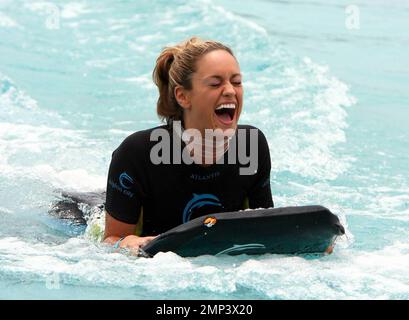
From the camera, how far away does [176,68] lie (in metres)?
3.85

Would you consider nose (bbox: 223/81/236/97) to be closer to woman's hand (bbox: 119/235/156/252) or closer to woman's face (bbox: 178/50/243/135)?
woman's face (bbox: 178/50/243/135)

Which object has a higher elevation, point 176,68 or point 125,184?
point 176,68

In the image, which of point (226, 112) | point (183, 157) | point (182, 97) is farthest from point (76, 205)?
point (226, 112)

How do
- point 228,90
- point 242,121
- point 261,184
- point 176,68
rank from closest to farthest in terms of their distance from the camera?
point 228,90
point 176,68
point 261,184
point 242,121

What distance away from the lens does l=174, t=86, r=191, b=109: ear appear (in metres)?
3.83

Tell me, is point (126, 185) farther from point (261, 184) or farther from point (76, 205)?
point (76, 205)

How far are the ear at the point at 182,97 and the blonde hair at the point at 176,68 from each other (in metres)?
0.02

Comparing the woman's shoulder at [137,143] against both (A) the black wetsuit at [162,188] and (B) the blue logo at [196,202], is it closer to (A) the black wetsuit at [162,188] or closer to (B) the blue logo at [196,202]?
(A) the black wetsuit at [162,188]

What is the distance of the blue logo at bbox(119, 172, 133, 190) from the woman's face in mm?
353

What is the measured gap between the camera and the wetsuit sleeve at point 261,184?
407 cm

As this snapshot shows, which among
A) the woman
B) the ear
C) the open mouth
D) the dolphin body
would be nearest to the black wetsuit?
the woman

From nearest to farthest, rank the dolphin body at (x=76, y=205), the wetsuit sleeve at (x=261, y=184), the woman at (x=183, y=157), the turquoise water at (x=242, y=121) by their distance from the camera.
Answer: the turquoise water at (x=242, y=121) < the woman at (x=183, y=157) < the wetsuit sleeve at (x=261, y=184) < the dolphin body at (x=76, y=205)

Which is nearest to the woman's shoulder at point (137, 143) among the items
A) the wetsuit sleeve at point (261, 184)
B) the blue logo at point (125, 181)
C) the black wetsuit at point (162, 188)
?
the black wetsuit at point (162, 188)

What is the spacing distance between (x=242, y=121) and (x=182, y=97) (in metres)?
3.75
